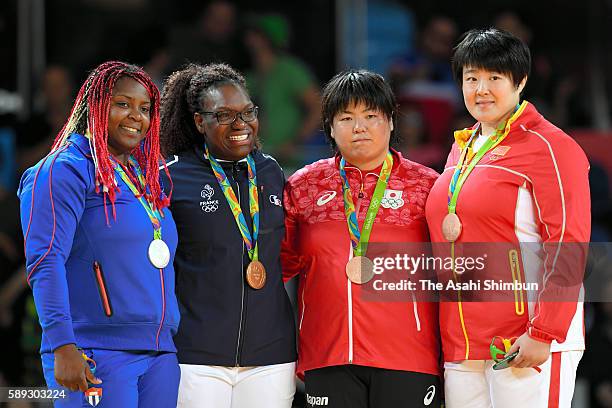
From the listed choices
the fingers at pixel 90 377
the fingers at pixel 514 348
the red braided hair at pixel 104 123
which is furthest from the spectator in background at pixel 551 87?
the fingers at pixel 90 377

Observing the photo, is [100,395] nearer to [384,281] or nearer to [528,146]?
[384,281]

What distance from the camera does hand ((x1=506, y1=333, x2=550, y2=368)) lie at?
330 centimetres

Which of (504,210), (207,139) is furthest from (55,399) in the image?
(504,210)

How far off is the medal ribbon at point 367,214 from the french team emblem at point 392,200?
0.02 metres

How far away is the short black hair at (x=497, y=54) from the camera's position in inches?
139

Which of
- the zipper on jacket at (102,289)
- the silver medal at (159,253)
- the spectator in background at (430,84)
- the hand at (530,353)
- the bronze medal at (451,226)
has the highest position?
the spectator in background at (430,84)

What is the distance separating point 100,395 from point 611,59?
17.7ft

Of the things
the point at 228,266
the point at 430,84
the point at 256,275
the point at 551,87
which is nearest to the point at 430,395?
the point at 256,275

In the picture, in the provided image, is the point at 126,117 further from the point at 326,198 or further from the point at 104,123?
the point at 326,198

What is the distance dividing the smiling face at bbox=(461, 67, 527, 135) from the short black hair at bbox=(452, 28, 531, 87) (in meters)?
0.02

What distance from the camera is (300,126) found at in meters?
6.93

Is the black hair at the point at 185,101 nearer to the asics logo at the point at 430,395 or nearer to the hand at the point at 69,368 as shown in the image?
the hand at the point at 69,368

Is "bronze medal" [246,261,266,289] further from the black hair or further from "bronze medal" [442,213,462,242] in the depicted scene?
"bronze medal" [442,213,462,242]

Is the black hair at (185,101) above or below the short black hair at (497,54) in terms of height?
below
